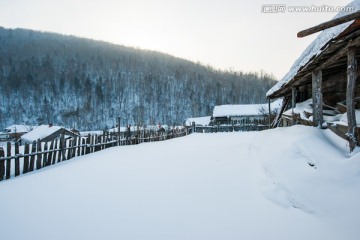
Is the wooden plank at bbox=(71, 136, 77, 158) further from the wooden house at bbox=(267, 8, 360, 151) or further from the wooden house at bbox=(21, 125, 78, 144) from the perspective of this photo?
the wooden house at bbox=(21, 125, 78, 144)

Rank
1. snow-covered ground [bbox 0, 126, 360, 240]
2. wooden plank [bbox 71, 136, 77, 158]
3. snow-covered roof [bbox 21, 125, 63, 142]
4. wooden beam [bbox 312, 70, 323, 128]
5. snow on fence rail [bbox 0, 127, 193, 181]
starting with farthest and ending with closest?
snow-covered roof [bbox 21, 125, 63, 142] → wooden plank [bbox 71, 136, 77, 158] → snow on fence rail [bbox 0, 127, 193, 181] → wooden beam [bbox 312, 70, 323, 128] → snow-covered ground [bbox 0, 126, 360, 240]

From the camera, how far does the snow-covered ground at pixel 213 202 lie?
10.4 ft

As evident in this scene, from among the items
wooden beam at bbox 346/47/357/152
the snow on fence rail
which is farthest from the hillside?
wooden beam at bbox 346/47/357/152

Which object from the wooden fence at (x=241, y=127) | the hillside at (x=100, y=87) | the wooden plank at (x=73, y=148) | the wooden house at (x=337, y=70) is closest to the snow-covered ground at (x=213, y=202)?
the wooden house at (x=337, y=70)

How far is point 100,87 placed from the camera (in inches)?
3541

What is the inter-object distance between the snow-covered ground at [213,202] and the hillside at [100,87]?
6628 cm

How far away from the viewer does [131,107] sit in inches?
3359

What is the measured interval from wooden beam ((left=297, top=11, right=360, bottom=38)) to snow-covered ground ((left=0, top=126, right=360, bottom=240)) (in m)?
2.19

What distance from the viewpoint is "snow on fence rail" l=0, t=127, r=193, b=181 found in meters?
6.95

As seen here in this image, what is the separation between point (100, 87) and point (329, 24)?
93.3 meters

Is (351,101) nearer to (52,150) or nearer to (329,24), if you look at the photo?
(329,24)

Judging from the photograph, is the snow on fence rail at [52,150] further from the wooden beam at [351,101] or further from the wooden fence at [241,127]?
the wooden fence at [241,127]

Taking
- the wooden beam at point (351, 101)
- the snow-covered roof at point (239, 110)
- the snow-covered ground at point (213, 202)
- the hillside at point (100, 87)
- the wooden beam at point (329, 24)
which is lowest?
the snow-covered ground at point (213, 202)

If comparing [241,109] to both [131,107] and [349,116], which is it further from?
[131,107]
